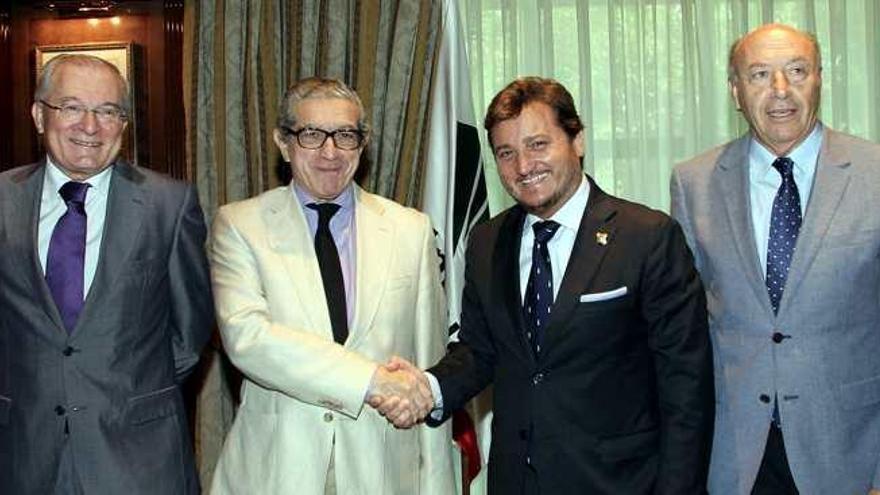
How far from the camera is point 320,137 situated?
268 centimetres

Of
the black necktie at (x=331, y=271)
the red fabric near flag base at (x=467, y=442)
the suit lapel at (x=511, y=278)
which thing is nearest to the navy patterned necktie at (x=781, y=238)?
the suit lapel at (x=511, y=278)

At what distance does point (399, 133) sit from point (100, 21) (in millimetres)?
1323

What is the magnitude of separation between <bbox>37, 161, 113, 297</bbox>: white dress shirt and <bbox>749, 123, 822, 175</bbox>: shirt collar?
62.9 inches

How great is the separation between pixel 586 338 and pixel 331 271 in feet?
2.23

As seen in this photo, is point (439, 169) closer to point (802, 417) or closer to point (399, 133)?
point (399, 133)

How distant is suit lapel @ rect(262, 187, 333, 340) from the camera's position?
2588mm

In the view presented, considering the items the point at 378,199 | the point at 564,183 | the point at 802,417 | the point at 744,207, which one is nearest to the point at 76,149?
the point at 378,199

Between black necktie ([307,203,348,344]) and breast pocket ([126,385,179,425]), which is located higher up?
black necktie ([307,203,348,344])

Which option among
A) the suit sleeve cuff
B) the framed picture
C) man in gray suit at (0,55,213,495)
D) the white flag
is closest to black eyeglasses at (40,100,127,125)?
man in gray suit at (0,55,213,495)

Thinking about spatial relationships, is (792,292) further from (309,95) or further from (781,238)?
(309,95)

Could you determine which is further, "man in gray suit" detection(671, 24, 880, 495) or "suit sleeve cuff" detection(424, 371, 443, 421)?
"suit sleeve cuff" detection(424, 371, 443, 421)

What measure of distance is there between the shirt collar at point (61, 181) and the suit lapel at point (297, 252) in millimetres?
404

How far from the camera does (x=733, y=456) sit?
2471 mm

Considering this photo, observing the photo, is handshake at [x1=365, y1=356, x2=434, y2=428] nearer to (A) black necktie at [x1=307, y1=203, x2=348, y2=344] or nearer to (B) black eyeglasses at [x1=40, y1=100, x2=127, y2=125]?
(A) black necktie at [x1=307, y1=203, x2=348, y2=344]
